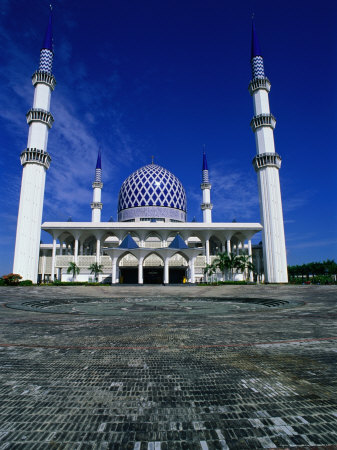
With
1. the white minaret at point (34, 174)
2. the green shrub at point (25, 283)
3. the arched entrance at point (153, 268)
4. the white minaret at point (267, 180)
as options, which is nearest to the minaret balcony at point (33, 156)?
the white minaret at point (34, 174)

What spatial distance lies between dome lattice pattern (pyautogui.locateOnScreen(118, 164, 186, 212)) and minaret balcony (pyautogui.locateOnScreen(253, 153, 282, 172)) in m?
17.4

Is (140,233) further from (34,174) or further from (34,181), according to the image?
(34,174)

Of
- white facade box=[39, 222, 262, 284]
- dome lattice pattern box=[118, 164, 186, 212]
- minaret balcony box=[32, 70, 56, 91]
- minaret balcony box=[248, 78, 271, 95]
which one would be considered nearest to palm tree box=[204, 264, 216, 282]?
white facade box=[39, 222, 262, 284]

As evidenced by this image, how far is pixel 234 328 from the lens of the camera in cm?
584

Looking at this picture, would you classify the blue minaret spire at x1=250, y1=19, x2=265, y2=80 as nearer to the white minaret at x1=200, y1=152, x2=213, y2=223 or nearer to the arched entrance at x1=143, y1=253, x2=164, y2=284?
the white minaret at x1=200, y1=152, x2=213, y2=223

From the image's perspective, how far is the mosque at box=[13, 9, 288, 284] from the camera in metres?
33.6

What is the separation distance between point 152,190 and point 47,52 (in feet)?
83.0

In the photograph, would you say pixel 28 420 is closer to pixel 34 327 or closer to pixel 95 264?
pixel 34 327

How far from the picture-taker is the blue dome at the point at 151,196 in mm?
48125

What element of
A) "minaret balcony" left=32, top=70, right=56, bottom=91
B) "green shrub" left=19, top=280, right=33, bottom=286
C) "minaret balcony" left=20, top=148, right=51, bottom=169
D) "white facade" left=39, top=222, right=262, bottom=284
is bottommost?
"green shrub" left=19, top=280, right=33, bottom=286

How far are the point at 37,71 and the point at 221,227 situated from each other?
3227 cm

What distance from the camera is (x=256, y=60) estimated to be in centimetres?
4047

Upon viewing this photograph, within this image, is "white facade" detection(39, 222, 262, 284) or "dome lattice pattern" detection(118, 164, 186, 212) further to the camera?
"dome lattice pattern" detection(118, 164, 186, 212)

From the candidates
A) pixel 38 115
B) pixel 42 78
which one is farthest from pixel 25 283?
pixel 42 78
